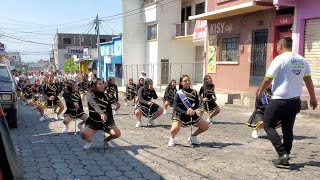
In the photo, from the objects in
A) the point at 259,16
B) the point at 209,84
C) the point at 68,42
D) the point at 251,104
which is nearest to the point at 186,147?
the point at 209,84

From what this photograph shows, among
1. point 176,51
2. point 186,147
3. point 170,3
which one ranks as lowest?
point 186,147

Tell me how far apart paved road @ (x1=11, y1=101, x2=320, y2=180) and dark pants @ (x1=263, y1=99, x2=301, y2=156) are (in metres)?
0.41

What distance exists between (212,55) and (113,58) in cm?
1548

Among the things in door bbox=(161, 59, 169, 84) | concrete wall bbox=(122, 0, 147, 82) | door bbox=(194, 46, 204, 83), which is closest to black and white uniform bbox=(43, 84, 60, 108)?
door bbox=(194, 46, 204, 83)

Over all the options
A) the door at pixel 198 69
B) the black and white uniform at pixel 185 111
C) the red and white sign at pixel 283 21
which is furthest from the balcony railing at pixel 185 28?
the black and white uniform at pixel 185 111

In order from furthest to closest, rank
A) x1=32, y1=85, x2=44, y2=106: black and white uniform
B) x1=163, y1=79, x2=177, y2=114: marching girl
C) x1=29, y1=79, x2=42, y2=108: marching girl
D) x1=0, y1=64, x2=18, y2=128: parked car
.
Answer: x1=29, y1=79, x2=42, y2=108: marching girl < x1=32, y1=85, x2=44, y2=106: black and white uniform < x1=163, y1=79, x2=177, y2=114: marching girl < x1=0, y1=64, x2=18, y2=128: parked car

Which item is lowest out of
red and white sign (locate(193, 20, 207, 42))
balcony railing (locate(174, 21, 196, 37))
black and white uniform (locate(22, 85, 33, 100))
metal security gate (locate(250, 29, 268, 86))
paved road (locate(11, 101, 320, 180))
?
paved road (locate(11, 101, 320, 180))

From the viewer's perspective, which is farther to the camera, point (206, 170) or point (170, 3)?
point (170, 3)

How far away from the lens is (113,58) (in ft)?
103

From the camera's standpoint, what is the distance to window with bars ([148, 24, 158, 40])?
89.3ft

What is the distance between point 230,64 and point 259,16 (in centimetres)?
276

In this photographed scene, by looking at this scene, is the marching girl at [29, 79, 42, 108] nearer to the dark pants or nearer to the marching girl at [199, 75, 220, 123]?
the marching girl at [199, 75, 220, 123]

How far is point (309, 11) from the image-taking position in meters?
12.3

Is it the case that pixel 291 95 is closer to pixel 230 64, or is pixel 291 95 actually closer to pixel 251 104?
pixel 251 104
